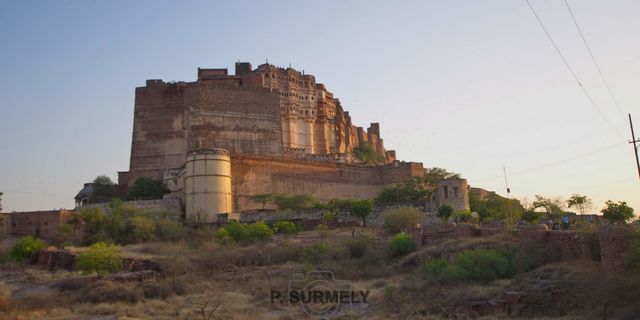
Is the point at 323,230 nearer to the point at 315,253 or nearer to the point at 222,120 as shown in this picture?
the point at 315,253

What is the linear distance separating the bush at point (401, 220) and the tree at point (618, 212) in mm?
8398

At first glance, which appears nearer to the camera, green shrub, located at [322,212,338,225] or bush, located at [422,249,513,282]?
bush, located at [422,249,513,282]

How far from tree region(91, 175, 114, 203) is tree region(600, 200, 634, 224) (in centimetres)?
2861

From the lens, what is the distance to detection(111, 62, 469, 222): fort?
44125mm

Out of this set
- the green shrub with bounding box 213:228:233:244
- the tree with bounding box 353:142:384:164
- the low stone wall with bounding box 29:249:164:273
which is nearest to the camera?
the low stone wall with bounding box 29:249:164:273

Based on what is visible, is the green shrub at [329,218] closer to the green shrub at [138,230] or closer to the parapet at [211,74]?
the green shrub at [138,230]

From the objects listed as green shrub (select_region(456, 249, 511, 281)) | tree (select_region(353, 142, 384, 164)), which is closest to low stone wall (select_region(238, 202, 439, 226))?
green shrub (select_region(456, 249, 511, 281))

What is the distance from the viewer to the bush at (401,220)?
32.7 meters

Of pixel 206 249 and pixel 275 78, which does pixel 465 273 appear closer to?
pixel 206 249

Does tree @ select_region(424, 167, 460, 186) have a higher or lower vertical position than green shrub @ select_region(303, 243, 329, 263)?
higher

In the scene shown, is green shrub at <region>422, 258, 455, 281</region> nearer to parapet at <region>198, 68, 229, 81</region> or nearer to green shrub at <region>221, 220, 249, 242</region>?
green shrub at <region>221, 220, 249, 242</region>

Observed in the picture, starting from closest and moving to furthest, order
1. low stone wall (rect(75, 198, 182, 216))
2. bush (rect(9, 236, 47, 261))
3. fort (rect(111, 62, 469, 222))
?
1. bush (rect(9, 236, 47, 261))
2. low stone wall (rect(75, 198, 182, 216))
3. fort (rect(111, 62, 469, 222))

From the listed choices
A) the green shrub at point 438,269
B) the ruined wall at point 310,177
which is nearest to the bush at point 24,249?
the ruined wall at point 310,177

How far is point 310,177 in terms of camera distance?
47.6 meters
